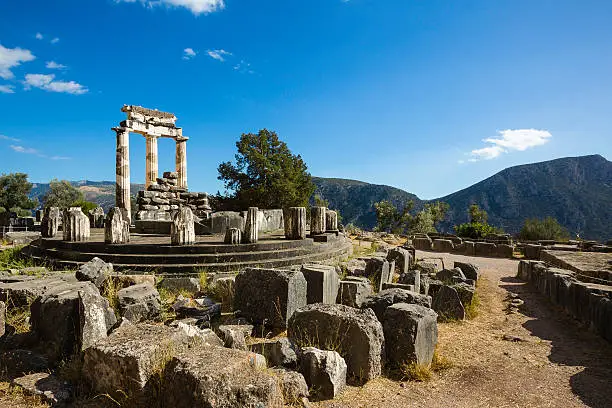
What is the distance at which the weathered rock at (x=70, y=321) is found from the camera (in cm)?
418

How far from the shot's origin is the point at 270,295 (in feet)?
18.3

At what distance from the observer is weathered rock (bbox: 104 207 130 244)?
8875mm

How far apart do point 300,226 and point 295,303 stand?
5.18 meters

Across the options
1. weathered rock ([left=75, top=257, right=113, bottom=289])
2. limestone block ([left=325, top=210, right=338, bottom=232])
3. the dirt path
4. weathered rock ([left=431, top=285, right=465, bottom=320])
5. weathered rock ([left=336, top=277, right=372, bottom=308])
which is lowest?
the dirt path

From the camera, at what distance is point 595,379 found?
445cm

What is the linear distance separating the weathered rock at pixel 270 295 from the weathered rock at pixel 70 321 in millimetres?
1926

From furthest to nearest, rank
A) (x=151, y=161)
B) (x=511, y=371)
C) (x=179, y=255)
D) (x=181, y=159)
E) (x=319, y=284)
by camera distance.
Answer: (x=181, y=159) → (x=151, y=161) → (x=179, y=255) → (x=319, y=284) → (x=511, y=371)

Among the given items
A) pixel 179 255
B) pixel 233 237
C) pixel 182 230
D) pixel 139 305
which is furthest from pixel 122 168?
pixel 139 305

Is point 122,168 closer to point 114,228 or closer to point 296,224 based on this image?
point 114,228

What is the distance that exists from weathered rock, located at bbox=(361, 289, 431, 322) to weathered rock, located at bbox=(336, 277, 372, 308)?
0.65 m

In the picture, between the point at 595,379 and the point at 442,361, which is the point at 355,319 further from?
the point at 595,379

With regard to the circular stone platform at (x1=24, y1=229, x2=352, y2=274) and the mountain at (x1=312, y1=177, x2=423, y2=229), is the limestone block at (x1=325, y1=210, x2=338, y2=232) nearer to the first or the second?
the circular stone platform at (x1=24, y1=229, x2=352, y2=274)

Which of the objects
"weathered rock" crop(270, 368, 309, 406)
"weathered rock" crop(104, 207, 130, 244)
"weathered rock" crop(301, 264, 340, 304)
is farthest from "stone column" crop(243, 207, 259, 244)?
"weathered rock" crop(270, 368, 309, 406)

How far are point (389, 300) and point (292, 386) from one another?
2454 mm
